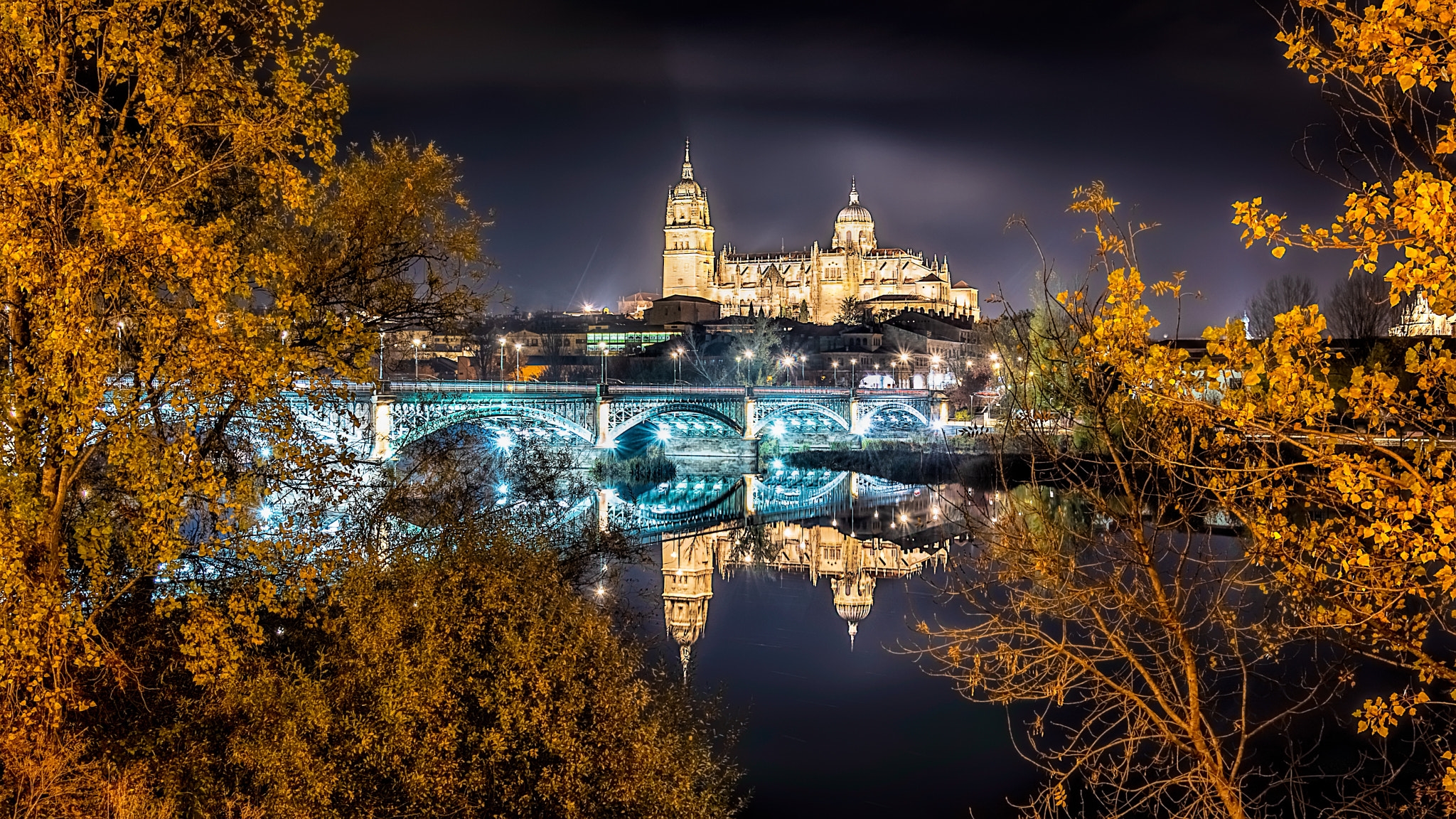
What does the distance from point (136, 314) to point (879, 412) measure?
52.8 metres

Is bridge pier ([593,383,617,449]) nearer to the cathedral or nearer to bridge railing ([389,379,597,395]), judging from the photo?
bridge railing ([389,379,597,395])

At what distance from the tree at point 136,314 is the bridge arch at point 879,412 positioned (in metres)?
45.4

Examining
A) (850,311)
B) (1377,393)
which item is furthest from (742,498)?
(850,311)

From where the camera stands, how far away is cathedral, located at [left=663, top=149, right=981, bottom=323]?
131 metres

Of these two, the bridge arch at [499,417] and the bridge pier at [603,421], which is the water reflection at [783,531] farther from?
the bridge arch at [499,417]

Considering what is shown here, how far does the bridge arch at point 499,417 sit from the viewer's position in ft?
116

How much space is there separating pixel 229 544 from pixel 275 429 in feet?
2.74

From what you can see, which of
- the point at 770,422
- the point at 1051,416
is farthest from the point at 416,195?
the point at 770,422

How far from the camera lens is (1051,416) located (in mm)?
6867

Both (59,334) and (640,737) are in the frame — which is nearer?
(59,334)

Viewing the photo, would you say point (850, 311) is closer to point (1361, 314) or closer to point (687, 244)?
point (687, 244)

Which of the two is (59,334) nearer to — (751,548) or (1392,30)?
(1392,30)

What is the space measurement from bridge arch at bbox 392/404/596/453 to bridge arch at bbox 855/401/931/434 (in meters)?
14.4

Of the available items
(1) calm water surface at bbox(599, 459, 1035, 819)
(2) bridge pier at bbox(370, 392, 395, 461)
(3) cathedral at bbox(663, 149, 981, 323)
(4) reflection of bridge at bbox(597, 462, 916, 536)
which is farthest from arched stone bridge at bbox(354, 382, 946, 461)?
(3) cathedral at bbox(663, 149, 981, 323)
